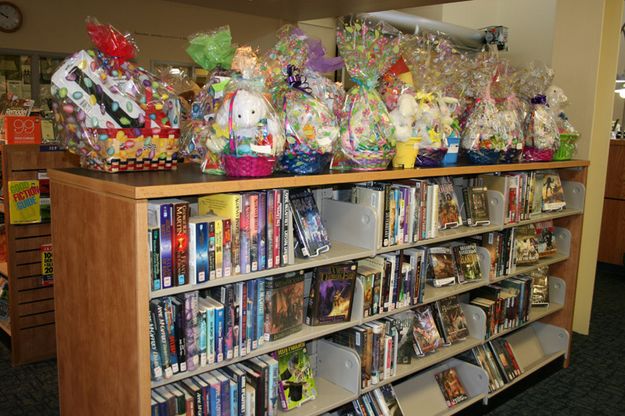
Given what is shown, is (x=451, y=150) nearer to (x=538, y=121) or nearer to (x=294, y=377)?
(x=538, y=121)

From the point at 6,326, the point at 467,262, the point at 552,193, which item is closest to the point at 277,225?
the point at 467,262

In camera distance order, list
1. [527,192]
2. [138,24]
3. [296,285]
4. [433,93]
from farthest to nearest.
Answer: [138,24] → [527,192] → [433,93] → [296,285]

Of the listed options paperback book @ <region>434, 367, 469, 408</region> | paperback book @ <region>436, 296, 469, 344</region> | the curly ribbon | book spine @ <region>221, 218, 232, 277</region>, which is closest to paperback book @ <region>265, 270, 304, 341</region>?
book spine @ <region>221, 218, 232, 277</region>

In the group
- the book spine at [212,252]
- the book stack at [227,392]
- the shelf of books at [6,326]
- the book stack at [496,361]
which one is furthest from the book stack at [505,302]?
the shelf of books at [6,326]

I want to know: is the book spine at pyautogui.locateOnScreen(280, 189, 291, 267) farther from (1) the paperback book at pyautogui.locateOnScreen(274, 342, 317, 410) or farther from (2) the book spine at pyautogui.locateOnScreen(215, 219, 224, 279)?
(1) the paperback book at pyautogui.locateOnScreen(274, 342, 317, 410)

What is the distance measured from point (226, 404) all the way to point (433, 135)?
A: 55.7 inches

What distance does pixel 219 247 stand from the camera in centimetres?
167

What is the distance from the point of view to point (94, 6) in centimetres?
518

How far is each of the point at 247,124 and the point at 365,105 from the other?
583 mm

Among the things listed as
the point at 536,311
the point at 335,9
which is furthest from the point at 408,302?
the point at 335,9

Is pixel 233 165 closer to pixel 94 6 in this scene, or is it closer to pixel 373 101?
pixel 373 101

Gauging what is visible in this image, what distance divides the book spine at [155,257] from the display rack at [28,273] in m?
1.96

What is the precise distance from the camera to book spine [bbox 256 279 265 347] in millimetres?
1844

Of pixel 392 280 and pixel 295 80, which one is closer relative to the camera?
pixel 295 80
